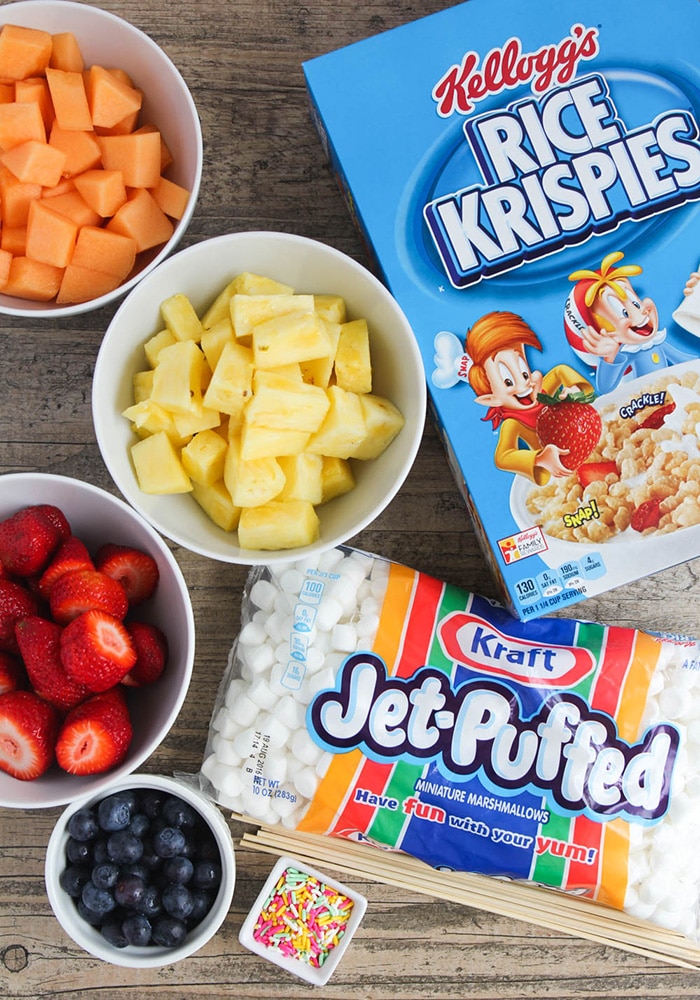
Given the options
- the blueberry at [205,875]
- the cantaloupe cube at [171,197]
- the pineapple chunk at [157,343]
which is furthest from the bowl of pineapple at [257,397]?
the blueberry at [205,875]

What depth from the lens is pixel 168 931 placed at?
1.07 metres

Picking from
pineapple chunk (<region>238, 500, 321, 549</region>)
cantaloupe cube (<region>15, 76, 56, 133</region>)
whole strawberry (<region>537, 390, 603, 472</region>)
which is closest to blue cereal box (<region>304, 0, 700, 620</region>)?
whole strawberry (<region>537, 390, 603, 472</region>)

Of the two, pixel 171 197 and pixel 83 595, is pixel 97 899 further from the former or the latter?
pixel 171 197

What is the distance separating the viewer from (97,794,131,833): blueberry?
42.0 inches

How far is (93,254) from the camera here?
103 centimetres

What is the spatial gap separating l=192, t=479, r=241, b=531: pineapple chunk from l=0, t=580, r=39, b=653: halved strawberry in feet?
0.77

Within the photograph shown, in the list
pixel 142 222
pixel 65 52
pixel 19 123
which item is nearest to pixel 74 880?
pixel 142 222

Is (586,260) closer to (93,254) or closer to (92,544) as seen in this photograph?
(93,254)

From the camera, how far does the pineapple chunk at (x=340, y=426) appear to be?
97 centimetres

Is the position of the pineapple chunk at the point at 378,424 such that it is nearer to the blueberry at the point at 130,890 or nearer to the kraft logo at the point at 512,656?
the kraft logo at the point at 512,656

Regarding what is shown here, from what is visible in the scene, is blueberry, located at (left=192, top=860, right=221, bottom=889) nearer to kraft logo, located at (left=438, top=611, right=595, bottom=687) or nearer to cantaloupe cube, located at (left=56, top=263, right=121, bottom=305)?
kraft logo, located at (left=438, top=611, right=595, bottom=687)

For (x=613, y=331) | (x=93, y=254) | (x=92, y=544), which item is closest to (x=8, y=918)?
(x=92, y=544)

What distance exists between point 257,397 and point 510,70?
548 mm

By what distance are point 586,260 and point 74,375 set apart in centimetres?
73
